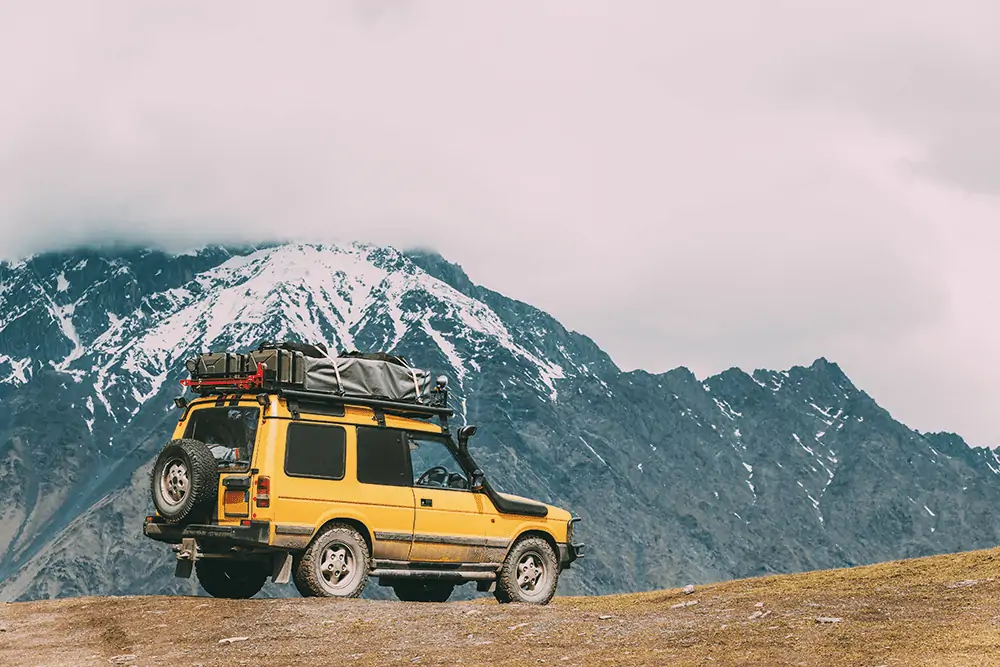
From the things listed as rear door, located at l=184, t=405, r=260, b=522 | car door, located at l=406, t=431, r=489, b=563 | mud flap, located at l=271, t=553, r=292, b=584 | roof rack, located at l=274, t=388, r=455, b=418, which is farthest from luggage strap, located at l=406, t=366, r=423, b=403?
mud flap, located at l=271, t=553, r=292, b=584

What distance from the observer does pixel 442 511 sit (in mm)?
19500

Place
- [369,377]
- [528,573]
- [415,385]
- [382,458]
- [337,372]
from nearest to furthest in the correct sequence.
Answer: [337,372], [382,458], [369,377], [415,385], [528,573]

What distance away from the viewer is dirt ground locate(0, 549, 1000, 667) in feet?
42.6

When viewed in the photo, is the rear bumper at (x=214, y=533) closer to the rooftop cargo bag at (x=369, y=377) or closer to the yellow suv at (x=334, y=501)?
the yellow suv at (x=334, y=501)

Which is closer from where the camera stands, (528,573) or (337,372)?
(337,372)

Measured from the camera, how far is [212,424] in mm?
18906

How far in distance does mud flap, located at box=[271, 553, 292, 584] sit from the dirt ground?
0.41 m

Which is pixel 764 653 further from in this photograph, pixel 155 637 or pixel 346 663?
pixel 155 637

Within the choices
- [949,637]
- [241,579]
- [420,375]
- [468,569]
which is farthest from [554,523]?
[949,637]

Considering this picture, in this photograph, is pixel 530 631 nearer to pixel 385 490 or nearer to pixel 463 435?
pixel 385 490

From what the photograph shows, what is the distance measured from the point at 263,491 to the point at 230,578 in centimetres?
382

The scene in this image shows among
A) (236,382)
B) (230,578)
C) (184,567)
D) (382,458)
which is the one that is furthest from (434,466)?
(230,578)

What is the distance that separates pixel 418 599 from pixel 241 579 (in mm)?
2932

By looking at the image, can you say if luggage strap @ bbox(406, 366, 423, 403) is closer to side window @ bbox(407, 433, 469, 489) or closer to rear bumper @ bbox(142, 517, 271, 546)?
side window @ bbox(407, 433, 469, 489)
